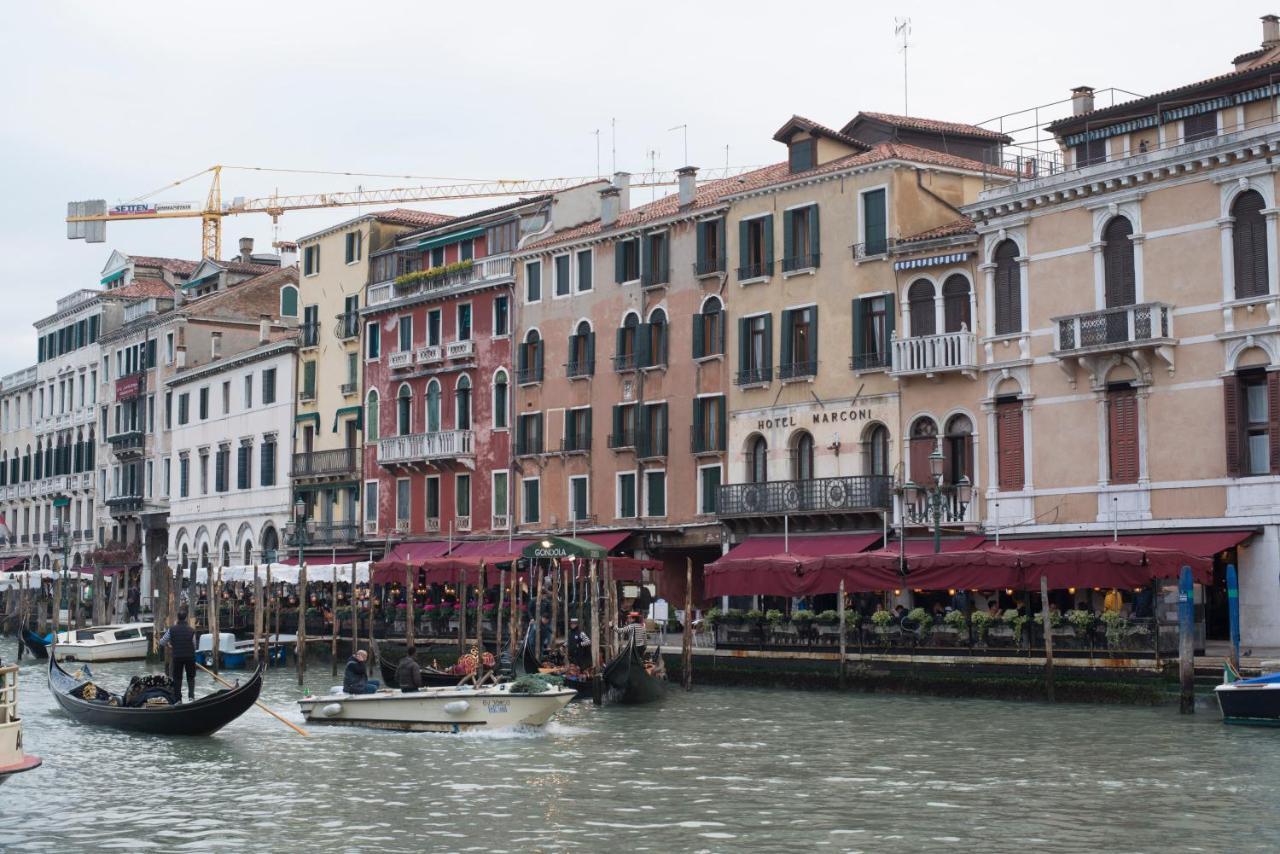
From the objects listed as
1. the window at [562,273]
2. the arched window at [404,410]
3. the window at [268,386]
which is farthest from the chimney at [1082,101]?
the window at [268,386]

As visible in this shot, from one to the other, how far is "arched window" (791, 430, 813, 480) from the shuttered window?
866 centimetres

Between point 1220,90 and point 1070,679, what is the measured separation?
467 inches

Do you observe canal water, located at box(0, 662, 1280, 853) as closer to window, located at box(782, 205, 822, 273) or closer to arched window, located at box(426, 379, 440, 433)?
window, located at box(782, 205, 822, 273)

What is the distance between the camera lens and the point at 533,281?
163 ft

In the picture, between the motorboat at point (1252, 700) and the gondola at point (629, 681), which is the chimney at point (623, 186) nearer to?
the gondola at point (629, 681)

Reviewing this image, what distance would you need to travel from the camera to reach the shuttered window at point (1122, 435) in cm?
3350

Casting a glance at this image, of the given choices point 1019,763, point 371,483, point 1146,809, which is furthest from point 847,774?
point 371,483

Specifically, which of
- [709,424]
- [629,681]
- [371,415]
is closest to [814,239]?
[709,424]

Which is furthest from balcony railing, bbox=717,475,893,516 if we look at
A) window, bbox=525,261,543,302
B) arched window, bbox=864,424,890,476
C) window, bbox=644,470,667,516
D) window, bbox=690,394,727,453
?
window, bbox=525,261,543,302

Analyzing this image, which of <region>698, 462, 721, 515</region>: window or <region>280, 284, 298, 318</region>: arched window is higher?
<region>280, 284, 298, 318</region>: arched window

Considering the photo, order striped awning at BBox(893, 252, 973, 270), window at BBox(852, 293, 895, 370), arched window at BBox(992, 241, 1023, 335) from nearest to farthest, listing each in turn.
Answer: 1. arched window at BBox(992, 241, 1023, 335)
2. striped awning at BBox(893, 252, 973, 270)
3. window at BBox(852, 293, 895, 370)

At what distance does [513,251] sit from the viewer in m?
50.2

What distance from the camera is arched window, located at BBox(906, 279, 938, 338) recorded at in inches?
1506

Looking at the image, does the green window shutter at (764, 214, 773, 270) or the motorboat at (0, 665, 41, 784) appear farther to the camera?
the green window shutter at (764, 214, 773, 270)
